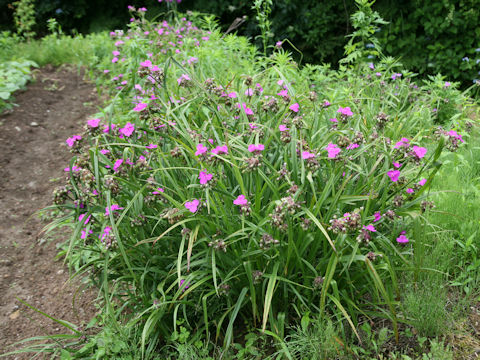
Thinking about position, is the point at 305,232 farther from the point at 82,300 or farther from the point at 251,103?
the point at 82,300

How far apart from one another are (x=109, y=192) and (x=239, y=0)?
5.94 meters

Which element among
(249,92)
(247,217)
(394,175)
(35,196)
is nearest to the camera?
(394,175)

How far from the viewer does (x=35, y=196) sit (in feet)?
11.1

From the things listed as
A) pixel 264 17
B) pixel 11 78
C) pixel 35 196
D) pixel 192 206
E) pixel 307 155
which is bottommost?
pixel 35 196

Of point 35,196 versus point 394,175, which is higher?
point 394,175

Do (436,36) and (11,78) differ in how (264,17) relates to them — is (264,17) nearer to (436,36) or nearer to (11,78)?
(436,36)

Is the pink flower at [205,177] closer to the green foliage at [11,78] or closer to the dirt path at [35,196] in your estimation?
the dirt path at [35,196]

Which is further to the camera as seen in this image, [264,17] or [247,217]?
[264,17]

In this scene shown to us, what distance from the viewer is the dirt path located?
2266 millimetres

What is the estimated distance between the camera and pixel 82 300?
2340 millimetres

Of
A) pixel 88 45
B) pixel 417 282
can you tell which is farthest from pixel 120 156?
pixel 88 45

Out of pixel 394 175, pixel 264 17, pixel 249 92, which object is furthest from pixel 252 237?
pixel 264 17

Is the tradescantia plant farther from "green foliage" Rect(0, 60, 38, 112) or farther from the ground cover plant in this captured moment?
"green foliage" Rect(0, 60, 38, 112)

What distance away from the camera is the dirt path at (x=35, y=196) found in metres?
2.27
